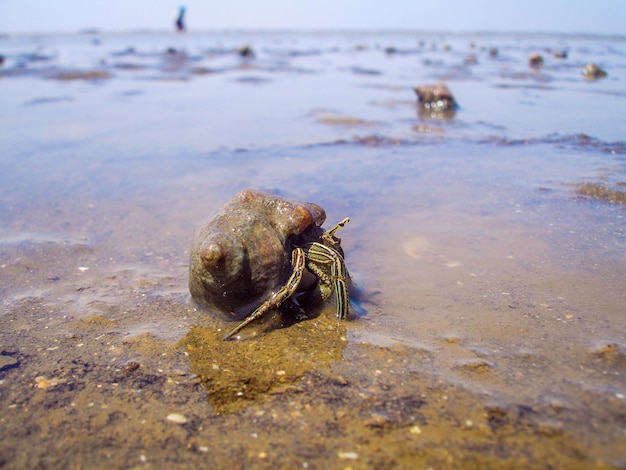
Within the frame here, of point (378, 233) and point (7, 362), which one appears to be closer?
point (7, 362)

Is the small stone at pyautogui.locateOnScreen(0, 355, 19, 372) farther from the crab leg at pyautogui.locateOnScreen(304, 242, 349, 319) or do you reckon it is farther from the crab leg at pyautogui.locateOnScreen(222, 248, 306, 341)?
the crab leg at pyautogui.locateOnScreen(304, 242, 349, 319)

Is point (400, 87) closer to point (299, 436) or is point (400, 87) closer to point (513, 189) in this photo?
point (513, 189)

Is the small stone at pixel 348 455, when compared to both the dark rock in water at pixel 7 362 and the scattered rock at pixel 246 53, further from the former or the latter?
the scattered rock at pixel 246 53

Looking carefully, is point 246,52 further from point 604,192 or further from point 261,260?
point 261,260

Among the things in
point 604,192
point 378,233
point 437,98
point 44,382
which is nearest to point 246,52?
point 437,98

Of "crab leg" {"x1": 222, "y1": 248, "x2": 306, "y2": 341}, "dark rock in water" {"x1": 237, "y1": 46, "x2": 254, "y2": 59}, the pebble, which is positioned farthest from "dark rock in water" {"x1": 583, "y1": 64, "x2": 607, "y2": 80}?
the pebble

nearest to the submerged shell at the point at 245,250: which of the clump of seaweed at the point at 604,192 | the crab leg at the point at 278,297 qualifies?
the crab leg at the point at 278,297
